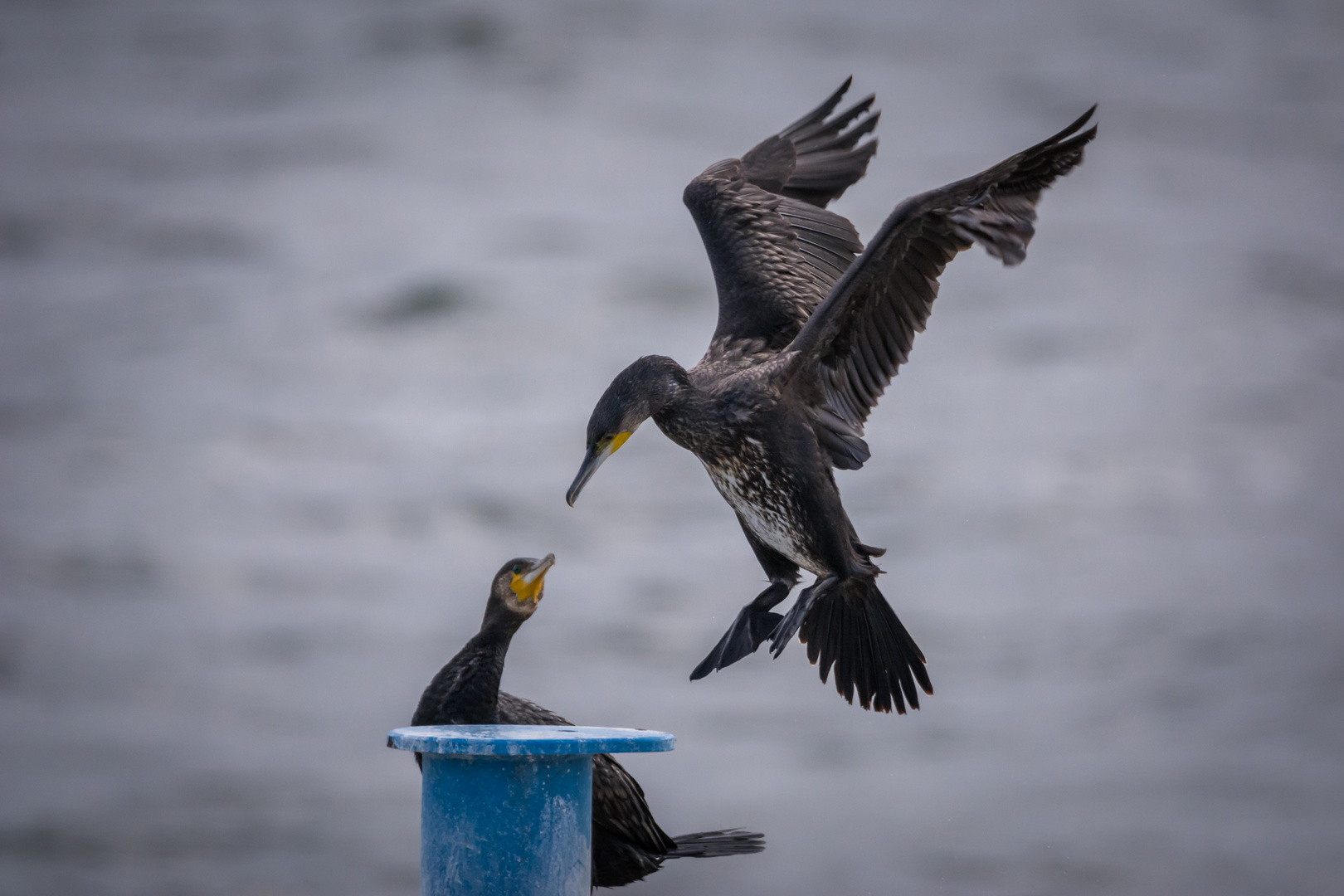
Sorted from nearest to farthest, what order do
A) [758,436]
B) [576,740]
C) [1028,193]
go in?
[576,740] → [1028,193] → [758,436]

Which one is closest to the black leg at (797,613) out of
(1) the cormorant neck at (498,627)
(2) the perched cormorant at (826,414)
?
(2) the perched cormorant at (826,414)

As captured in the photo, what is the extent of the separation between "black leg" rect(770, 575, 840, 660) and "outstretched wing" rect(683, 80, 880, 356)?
71cm

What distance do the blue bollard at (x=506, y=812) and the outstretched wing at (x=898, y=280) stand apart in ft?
3.32

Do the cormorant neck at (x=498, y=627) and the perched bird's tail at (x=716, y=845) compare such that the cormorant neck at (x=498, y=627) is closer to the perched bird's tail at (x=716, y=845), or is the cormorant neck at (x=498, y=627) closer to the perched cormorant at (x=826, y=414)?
the perched cormorant at (x=826, y=414)

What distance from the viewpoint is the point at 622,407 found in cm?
258

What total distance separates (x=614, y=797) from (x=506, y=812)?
843 mm

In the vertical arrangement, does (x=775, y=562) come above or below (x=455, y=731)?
above

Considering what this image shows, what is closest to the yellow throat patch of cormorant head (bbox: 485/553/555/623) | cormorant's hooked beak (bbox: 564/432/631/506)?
cormorant head (bbox: 485/553/555/623)

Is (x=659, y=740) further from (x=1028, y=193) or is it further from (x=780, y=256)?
(x=780, y=256)

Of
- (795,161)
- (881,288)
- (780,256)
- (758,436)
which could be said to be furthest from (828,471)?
(795,161)

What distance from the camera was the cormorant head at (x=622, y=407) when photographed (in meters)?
2.56

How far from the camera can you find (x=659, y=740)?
208 centimetres

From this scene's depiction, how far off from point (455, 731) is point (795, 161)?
7.90ft

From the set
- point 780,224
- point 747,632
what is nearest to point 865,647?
point 747,632
